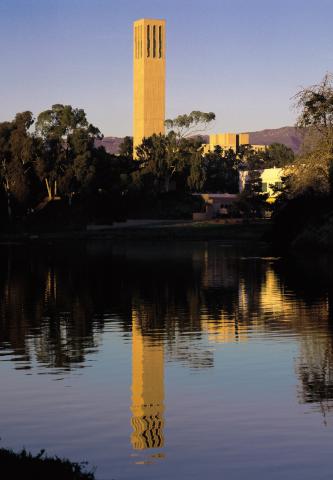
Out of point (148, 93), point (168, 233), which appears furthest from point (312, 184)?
point (148, 93)

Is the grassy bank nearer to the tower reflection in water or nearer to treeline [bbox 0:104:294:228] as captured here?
treeline [bbox 0:104:294:228]

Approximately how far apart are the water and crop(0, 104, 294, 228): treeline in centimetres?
8449

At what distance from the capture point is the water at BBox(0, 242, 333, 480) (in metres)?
14.9

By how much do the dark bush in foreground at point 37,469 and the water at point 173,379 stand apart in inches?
55.3

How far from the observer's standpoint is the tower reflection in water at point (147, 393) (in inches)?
626

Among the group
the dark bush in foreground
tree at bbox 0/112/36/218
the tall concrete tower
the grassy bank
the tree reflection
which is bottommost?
the grassy bank

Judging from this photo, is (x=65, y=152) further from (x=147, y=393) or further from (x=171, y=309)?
(x=147, y=393)

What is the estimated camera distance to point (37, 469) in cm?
1183

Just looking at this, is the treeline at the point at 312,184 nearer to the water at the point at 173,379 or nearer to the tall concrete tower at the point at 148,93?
the water at the point at 173,379

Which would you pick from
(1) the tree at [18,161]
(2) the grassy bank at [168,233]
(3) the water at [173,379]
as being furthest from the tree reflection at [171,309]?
(1) the tree at [18,161]

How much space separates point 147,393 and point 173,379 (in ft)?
5.51

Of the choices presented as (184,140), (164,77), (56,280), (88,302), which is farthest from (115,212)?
(88,302)

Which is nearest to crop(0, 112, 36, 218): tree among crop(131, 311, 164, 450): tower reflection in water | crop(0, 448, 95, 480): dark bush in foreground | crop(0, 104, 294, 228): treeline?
crop(0, 104, 294, 228): treeline

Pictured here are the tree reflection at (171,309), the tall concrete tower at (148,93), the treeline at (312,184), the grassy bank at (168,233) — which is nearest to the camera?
the tree reflection at (171,309)
